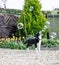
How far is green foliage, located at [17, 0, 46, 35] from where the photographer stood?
18516 millimetres

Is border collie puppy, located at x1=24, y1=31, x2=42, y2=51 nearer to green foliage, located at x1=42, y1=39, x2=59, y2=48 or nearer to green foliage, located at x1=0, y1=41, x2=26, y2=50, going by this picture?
green foliage, located at x1=0, y1=41, x2=26, y2=50

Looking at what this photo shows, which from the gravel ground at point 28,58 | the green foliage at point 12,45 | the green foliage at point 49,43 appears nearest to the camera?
the gravel ground at point 28,58

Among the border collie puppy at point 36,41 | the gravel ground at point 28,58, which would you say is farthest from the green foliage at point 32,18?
the gravel ground at point 28,58

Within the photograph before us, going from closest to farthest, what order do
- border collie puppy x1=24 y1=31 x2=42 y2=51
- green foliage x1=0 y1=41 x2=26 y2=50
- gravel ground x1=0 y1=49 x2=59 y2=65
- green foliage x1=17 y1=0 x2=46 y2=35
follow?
1. gravel ground x1=0 y1=49 x2=59 y2=65
2. border collie puppy x1=24 y1=31 x2=42 y2=51
3. green foliage x1=0 y1=41 x2=26 y2=50
4. green foliage x1=17 y1=0 x2=46 y2=35

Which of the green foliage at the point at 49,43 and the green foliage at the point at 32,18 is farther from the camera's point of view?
the green foliage at the point at 32,18

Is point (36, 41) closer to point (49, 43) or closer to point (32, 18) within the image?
point (49, 43)

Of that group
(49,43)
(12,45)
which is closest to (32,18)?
(49,43)

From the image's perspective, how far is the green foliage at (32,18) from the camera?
18516 millimetres

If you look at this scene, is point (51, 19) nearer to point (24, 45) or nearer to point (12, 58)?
point (24, 45)

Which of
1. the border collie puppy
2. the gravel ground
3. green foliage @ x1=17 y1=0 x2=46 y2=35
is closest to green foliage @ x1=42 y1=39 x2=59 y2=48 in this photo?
green foliage @ x1=17 y1=0 x2=46 y2=35

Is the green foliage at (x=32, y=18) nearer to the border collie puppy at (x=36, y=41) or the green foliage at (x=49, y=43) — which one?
the green foliage at (x=49, y=43)

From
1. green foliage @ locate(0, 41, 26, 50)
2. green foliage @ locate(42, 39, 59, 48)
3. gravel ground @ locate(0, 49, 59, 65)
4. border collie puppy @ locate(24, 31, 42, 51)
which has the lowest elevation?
green foliage @ locate(42, 39, 59, 48)

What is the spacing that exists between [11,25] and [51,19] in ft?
9.47

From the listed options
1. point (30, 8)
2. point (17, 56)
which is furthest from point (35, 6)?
point (17, 56)
